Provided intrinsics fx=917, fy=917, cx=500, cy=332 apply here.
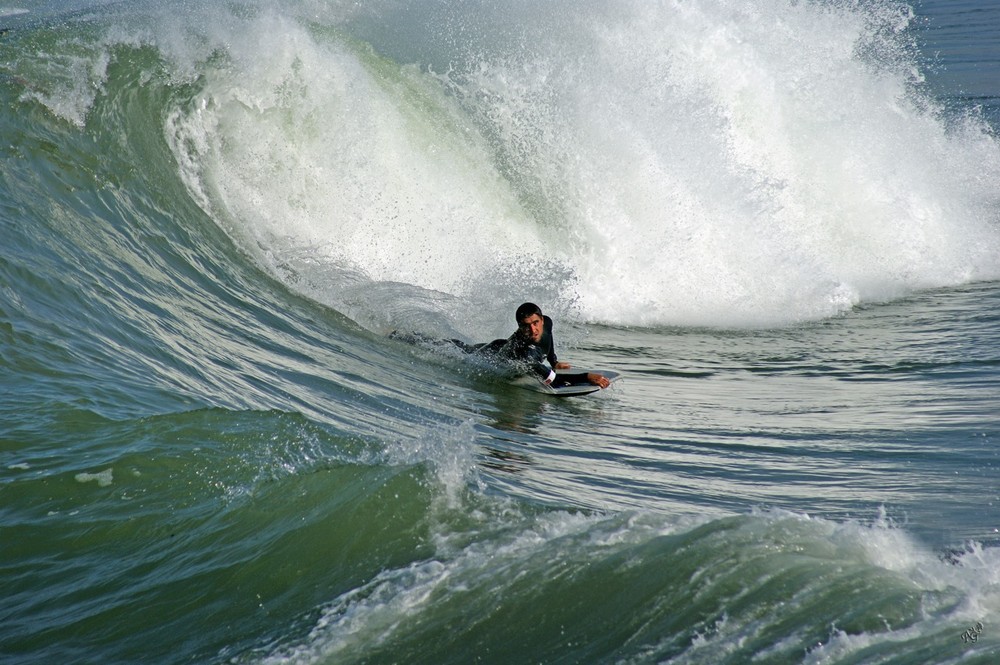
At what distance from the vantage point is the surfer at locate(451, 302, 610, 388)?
755 centimetres

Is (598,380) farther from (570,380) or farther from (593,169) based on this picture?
(593,169)

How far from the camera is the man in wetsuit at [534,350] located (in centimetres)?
755

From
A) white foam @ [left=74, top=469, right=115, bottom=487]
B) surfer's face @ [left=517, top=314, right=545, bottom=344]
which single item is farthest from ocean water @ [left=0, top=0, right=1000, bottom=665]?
surfer's face @ [left=517, top=314, right=545, bottom=344]

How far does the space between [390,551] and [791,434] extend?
3.20m

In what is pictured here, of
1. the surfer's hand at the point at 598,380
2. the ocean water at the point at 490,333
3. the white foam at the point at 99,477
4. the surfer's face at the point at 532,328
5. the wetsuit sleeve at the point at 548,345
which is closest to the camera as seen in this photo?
the ocean water at the point at 490,333

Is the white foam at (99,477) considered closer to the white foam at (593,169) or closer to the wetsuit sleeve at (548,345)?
the wetsuit sleeve at (548,345)

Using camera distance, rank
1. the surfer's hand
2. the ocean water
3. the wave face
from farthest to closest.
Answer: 1. the wave face
2. the surfer's hand
3. the ocean water

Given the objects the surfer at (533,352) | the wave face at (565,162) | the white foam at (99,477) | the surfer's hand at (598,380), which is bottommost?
the white foam at (99,477)

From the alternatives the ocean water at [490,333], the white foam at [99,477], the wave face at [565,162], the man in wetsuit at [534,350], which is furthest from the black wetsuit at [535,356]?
the white foam at [99,477]

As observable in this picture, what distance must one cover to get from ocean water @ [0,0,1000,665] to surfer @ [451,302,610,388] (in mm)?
280

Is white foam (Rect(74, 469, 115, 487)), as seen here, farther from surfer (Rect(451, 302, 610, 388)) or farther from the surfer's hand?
the surfer's hand

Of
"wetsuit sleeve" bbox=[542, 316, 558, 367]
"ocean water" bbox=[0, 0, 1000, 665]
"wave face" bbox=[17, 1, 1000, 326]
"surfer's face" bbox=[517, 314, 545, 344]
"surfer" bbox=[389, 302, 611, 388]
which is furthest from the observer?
"wave face" bbox=[17, 1, 1000, 326]

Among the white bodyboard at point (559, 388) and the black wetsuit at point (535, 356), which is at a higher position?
the black wetsuit at point (535, 356)

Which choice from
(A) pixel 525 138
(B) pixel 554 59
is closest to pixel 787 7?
(B) pixel 554 59
